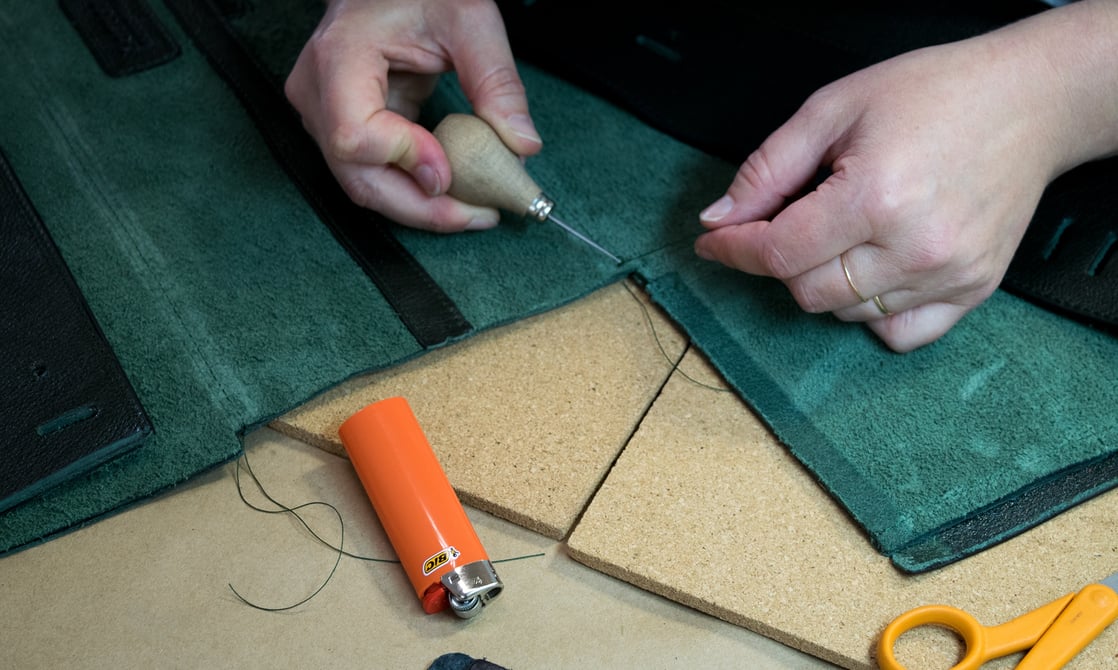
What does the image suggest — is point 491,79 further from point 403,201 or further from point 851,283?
point 851,283

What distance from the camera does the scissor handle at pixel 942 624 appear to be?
0.98 m

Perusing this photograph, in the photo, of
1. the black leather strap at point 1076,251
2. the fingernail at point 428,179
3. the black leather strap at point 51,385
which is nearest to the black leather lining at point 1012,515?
the black leather strap at point 1076,251

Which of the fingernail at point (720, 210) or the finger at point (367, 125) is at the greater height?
the fingernail at point (720, 210)

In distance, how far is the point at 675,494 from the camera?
1.11 m

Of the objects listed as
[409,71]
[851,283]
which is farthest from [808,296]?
[409,71]

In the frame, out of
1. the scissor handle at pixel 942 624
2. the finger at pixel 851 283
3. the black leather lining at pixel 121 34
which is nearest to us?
the scissor handle at pixel 942 624

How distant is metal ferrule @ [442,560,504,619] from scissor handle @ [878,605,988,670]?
1.34ft

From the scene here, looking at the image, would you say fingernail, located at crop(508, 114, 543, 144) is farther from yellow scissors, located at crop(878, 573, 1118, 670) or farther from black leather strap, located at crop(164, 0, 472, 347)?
yellow scissors, located at crop(878, 573, 1118, 670)

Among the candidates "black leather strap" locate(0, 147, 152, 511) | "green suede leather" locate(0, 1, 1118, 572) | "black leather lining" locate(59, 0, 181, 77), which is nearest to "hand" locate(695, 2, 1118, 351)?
"green suede leather" locate(0, 1, 1118, 572)

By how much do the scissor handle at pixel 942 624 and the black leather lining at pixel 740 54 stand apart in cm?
50

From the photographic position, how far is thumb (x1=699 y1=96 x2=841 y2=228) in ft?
3.70

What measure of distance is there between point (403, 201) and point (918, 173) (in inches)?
25.5

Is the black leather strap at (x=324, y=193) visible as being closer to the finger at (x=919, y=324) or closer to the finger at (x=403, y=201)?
the finger at (x=403, y=201)

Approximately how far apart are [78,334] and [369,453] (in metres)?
0.40
